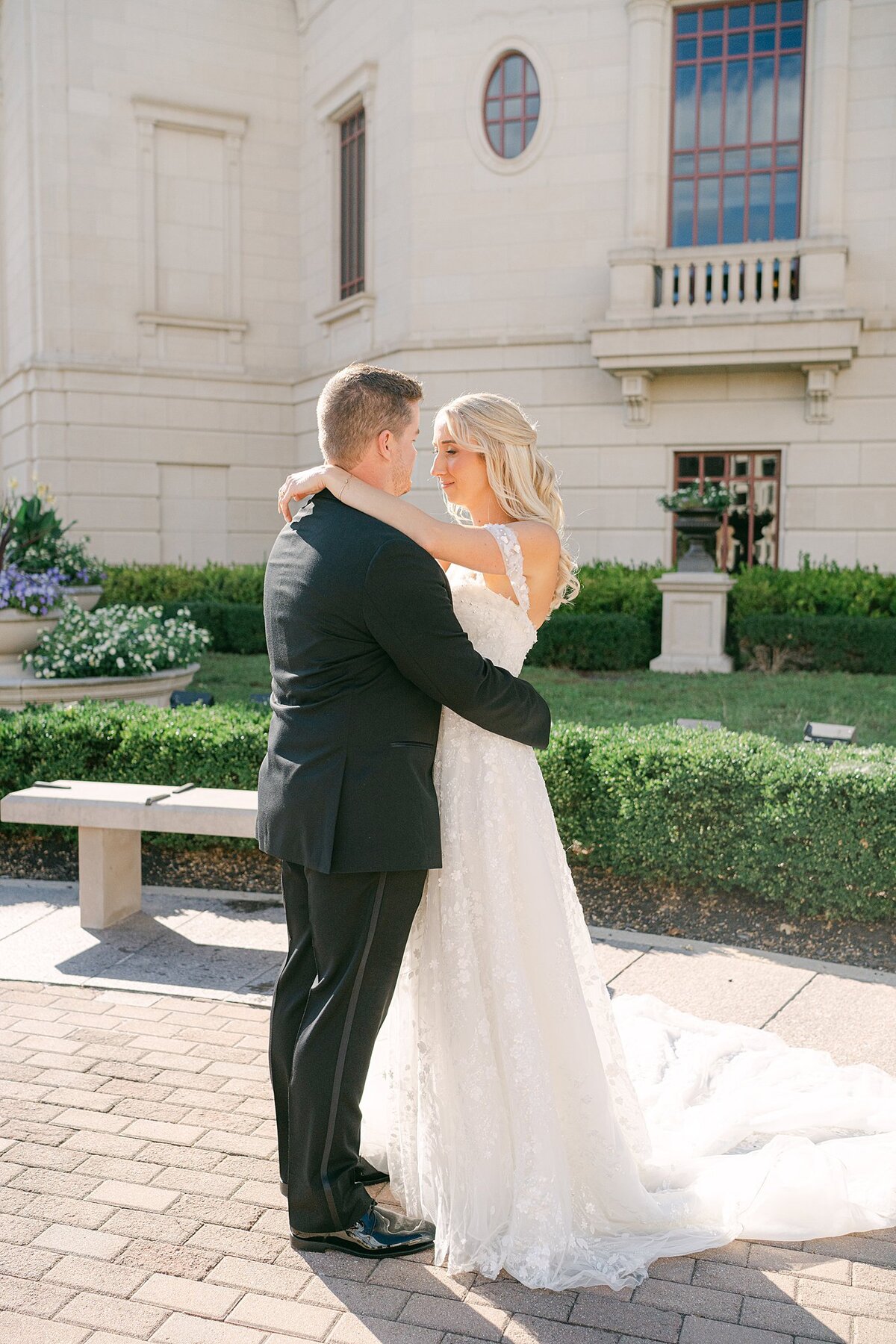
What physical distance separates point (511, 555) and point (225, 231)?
19701 millimetres

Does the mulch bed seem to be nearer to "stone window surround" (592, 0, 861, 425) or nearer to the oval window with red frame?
"stone window surround" (592, 0, 861, 425)

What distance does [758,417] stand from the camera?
1683cm

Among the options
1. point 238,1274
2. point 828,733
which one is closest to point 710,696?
point 828,733

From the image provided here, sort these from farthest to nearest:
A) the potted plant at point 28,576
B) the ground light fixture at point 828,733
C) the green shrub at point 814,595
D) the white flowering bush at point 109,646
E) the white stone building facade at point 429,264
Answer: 1. the white stone building facade at point 429,264
2. the green shrub at point 814,595
3. the potted plant at point 28,576
4. the white flowering bush at point 109,646
5. the ground light fixture at point 828,733

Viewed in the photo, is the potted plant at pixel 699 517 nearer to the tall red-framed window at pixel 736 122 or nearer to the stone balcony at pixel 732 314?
the stone balcony at pixel 732 314

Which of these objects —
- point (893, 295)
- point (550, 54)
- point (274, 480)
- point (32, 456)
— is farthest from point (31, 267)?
point (893, 295)

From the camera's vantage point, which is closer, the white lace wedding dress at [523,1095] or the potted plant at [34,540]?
the white lace wedding dress at [523,1095]

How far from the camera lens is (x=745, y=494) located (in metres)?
17.2

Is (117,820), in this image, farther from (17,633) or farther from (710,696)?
(710,696)

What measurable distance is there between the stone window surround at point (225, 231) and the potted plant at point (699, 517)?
9.94 meters

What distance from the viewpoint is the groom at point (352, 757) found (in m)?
2.88

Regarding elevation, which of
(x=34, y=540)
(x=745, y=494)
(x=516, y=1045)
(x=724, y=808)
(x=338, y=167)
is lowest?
(x=516, y=1045)

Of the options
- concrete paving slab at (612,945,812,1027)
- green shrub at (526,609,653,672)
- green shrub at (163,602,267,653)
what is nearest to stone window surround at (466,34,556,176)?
green shrub at (526,609,653,672)

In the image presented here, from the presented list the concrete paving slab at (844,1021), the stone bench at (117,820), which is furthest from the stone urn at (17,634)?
the concrete paving slab at (844,1021)
